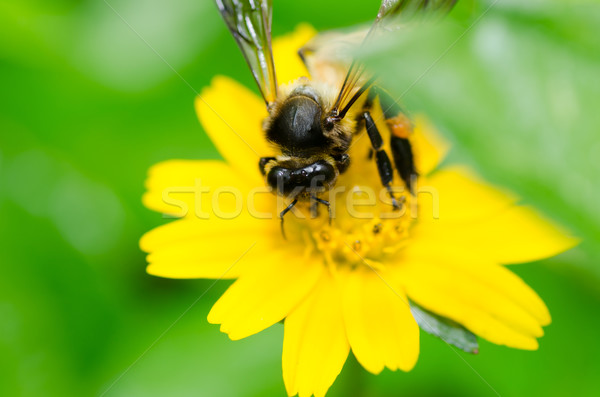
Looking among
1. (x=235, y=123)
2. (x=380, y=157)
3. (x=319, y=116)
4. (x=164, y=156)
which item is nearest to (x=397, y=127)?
(x=380, y=157)

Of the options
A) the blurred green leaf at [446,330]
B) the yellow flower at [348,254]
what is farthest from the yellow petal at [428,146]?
the blurred green leaf at [446,330]

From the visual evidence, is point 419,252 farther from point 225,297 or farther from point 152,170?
point 152,170

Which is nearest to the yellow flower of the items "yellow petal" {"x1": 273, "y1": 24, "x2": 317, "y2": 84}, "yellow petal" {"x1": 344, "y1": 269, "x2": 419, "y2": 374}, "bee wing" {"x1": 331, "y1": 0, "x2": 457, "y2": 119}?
"yellow petal" {"x1": 344, "y1": 269, "x2": 419, "y2": 374}

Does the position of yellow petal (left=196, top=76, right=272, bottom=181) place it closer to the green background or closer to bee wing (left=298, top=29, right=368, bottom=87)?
bee wing (left=298, top=29, right=368, bottom=87)

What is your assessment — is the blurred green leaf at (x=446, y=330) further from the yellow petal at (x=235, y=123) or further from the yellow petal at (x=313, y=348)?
the yellow petal at (x=235, y=123)

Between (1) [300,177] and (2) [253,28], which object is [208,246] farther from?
(2) [253,28]

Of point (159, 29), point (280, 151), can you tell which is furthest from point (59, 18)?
point (280, 151)
